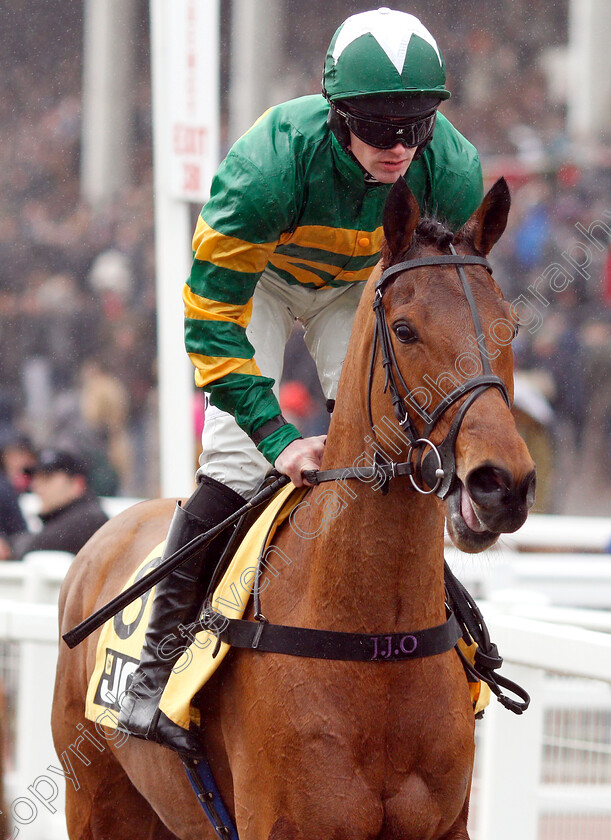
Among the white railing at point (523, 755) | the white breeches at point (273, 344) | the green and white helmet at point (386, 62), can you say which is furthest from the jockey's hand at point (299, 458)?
the white railing at point (523, 755)

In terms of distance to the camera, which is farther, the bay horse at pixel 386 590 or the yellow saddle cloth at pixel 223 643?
the yellow saddle cloth at pixel 223 643

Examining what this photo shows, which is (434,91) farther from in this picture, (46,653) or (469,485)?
(46,653)

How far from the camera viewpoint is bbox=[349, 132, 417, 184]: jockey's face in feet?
9.46

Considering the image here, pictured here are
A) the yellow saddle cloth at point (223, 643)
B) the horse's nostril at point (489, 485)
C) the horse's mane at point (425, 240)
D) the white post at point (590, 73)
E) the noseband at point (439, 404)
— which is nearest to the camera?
the horse's nostril at point (489, 485)

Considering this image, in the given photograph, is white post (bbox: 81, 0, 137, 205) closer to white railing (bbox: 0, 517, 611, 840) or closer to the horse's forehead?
white railing (bbox: 0, 517, 611, 840)

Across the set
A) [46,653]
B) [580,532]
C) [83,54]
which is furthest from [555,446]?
[83,54]

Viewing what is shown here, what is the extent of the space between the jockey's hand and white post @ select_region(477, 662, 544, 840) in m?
1.46

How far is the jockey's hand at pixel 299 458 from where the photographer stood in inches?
113

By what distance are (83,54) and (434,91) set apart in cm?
1393

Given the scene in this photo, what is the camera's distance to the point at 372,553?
8.82 ft

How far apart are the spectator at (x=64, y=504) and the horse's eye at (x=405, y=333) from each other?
4073 mm

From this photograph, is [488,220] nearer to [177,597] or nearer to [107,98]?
[177,597]

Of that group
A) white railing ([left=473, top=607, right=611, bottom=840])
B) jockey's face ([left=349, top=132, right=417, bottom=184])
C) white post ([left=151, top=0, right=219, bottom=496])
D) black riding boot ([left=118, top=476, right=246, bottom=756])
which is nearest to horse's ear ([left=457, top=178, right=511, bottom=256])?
jockey's face ([left=349, top=132, right=417, bottom=184])

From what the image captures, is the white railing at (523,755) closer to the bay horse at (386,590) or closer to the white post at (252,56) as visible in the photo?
the bay horse at (386,590)
